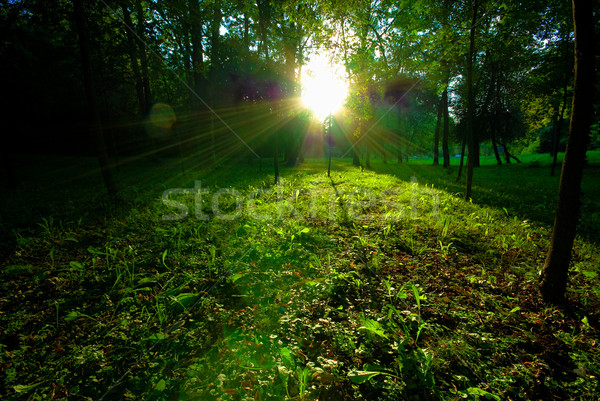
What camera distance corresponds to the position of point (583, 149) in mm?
2590

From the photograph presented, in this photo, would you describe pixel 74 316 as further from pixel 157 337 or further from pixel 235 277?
pixel 235 277

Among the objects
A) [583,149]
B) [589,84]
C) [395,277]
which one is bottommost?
[395,277]

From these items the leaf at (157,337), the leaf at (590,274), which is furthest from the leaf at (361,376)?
the leaf at (590,274)

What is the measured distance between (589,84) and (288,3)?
29.0 ft

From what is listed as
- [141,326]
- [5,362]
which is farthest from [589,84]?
[5,362]

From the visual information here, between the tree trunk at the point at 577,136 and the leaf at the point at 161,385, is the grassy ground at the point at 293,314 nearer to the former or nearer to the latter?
the leaf at the point at 161,385

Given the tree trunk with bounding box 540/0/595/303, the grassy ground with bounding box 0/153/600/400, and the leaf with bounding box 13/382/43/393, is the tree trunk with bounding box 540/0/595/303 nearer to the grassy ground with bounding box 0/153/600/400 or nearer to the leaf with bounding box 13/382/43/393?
the grassy ground with bounding box 0/153/600/400

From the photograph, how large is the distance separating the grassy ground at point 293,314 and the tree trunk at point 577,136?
2.84ft

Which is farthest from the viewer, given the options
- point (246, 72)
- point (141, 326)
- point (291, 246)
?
point (246, 72)

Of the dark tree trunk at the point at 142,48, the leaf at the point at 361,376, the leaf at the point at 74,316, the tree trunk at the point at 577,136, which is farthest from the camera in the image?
the dark tree trunk at the point at 142,48

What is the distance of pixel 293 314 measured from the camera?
10.0ft

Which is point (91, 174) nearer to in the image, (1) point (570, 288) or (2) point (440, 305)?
(2) point (440, 305)

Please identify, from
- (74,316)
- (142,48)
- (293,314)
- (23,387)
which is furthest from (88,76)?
(293,314)

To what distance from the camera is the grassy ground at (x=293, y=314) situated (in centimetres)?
214
